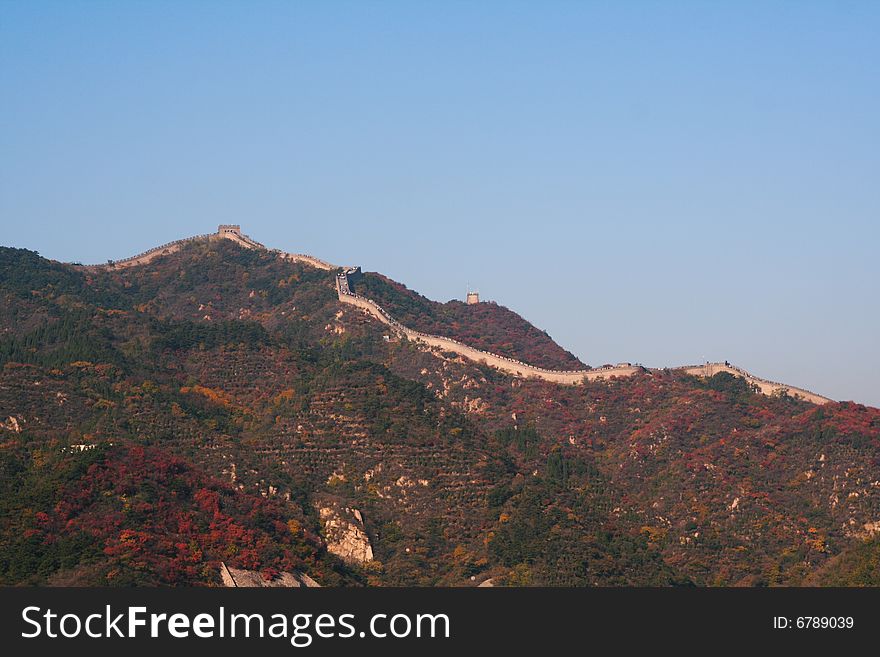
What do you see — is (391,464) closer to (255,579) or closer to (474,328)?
(255,579)

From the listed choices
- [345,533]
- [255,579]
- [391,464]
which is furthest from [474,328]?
[255,579]

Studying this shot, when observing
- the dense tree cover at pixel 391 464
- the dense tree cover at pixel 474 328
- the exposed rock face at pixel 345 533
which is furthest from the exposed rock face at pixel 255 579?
the dense tree cover at pixel 474 328

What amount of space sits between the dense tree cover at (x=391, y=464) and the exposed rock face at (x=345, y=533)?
0.95 metres

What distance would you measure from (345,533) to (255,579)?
1802cm

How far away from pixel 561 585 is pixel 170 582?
74.9ft

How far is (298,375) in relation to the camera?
142750 mm

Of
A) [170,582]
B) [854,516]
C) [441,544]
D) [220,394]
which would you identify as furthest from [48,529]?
[854,516]

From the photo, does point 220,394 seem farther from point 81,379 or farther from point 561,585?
point 561,585

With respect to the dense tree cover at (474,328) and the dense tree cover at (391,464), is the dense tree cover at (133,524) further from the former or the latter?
the dense tree cover at (474,328)

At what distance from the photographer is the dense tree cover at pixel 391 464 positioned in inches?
4112

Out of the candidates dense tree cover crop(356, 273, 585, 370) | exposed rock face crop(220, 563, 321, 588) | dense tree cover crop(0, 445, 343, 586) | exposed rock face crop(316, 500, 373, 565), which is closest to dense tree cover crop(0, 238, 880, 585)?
dense tree cover crop(0, 445, 343, 586)

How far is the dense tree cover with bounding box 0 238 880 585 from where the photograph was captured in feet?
343

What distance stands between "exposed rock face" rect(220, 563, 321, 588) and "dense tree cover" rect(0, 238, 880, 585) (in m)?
0.82

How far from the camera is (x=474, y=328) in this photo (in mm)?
194250
